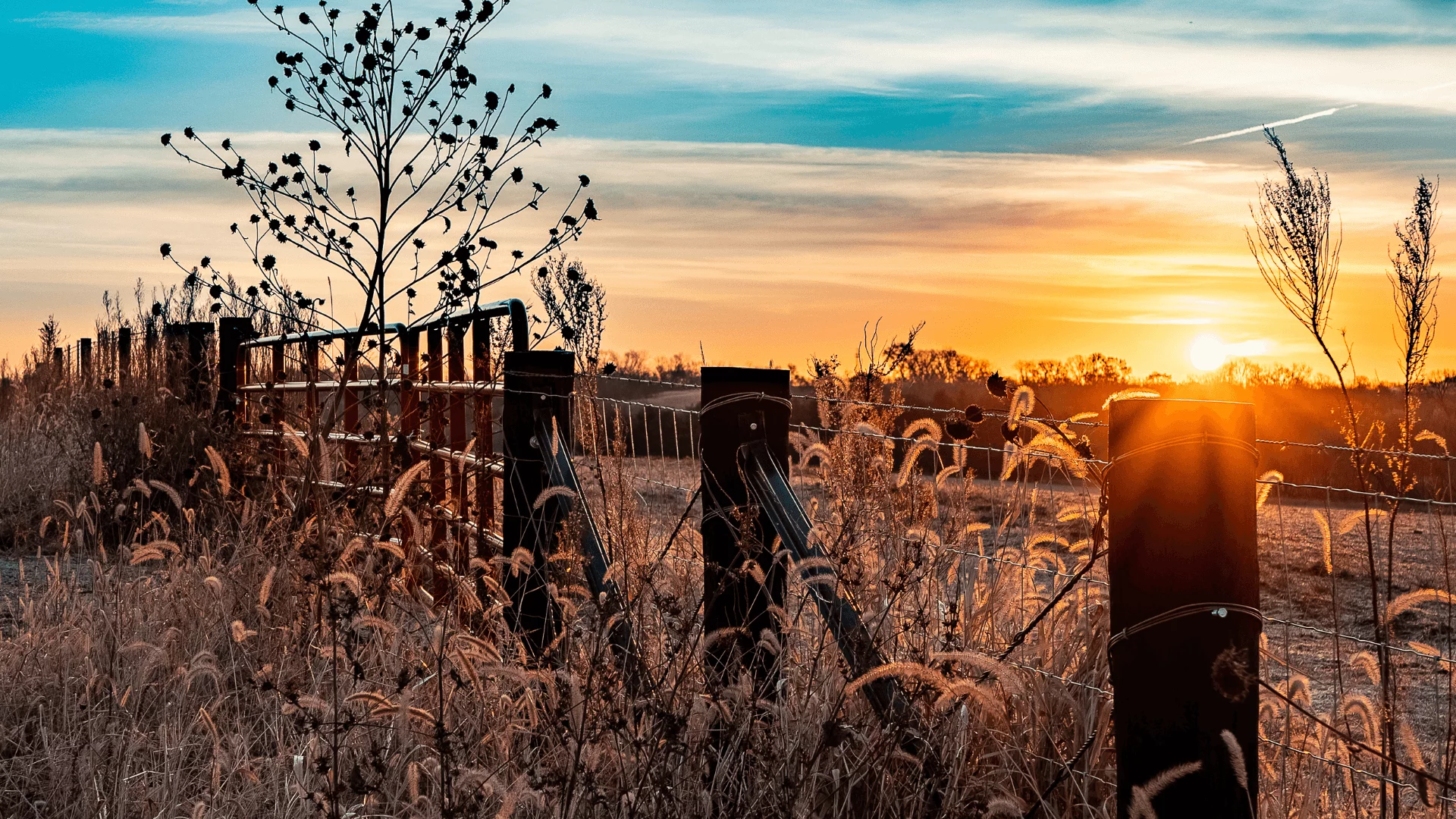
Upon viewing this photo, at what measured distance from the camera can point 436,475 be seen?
6.14 metres

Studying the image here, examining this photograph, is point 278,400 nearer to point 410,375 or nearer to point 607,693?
point 410,375

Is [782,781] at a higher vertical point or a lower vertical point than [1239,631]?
lower

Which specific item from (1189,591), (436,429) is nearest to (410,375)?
(436,429)

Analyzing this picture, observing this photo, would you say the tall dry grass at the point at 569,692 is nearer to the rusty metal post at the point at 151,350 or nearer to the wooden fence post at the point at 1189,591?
the wooden fence post at the point at 1189,591

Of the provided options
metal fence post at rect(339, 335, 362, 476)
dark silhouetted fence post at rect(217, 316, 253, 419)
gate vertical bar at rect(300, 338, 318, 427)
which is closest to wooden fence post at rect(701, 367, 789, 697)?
gate vertical bar at rect(300, 338, 318, 427)

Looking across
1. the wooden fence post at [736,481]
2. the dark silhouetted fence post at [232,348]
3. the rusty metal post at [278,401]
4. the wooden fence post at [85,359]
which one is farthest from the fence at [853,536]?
the wooden fence post at [85,359]

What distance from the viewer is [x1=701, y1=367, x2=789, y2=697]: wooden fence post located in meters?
3.46

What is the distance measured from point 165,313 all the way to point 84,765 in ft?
30.3

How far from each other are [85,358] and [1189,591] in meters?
18.6

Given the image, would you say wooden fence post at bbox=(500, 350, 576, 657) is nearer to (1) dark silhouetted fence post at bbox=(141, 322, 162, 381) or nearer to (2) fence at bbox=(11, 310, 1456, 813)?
(2) fence at bbox=(11, 310, 1456, 813)

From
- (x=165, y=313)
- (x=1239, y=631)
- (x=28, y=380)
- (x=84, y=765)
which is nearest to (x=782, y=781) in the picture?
(x=1239, y=631)

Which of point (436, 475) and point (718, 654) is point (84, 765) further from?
point (436, 475)

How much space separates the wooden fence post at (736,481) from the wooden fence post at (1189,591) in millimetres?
1506

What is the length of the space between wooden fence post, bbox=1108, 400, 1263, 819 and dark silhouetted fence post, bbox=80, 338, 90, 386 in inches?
579
